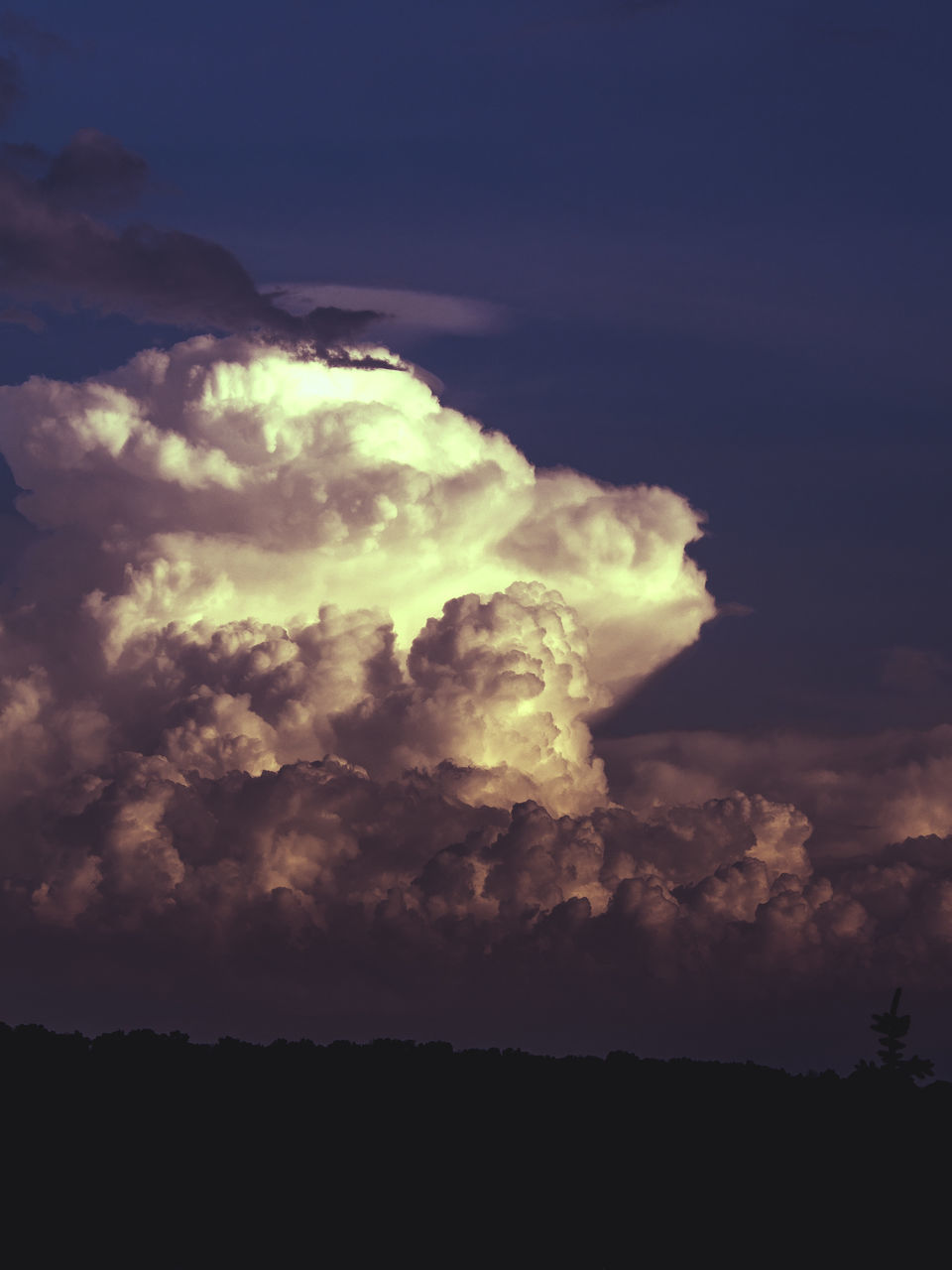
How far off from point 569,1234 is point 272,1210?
16.6 meters

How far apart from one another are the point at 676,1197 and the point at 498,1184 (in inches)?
403

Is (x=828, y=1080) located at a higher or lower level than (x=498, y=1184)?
higher

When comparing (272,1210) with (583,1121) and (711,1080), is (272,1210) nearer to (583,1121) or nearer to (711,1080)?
(583,1121)

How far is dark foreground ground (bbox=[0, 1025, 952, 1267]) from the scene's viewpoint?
104 meters

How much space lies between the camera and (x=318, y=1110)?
380ft

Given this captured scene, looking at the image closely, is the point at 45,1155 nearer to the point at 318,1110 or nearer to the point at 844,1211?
the point at 318,1110

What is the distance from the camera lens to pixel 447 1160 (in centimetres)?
11256

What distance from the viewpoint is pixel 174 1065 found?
121 meters

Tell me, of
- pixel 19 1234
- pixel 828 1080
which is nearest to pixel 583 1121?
pixel 828 1080

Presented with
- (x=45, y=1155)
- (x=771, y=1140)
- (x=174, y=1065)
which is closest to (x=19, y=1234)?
(x=45, y=1155)

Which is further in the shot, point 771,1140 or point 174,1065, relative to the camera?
point 174,1065

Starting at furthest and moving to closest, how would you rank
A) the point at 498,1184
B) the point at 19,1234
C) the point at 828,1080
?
the point at 828,1080, the point at 498,1184, the point at 19,1234

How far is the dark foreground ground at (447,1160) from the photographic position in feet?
342

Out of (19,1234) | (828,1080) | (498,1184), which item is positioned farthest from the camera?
(828,1080)
